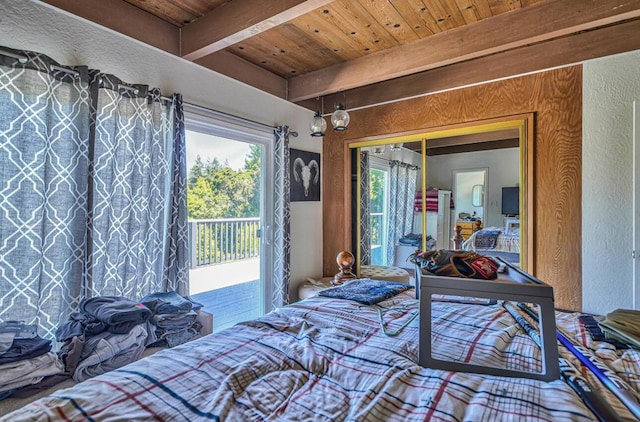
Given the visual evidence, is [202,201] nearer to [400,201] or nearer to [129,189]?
[129,189]

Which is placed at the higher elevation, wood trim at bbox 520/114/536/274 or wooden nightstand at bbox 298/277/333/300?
wood trim at bbox 520/114/536/274

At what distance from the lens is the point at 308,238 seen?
12.1ft

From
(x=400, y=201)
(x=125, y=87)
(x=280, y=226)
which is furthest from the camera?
(x=400, y=201)

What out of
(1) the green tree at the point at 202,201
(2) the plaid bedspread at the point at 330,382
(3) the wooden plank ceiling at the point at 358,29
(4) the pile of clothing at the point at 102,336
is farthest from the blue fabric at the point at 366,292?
(3) the wooden plank ceiling at the point at 358,29

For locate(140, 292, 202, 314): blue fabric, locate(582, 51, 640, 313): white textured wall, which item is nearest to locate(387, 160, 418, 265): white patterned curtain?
locate(582, 51, 640, 313): white textured wall

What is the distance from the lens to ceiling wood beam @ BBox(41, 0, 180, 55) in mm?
1902

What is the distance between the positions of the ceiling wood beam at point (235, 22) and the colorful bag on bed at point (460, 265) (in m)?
1.44

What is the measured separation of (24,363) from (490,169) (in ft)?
11.2

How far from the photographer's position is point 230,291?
3.21m

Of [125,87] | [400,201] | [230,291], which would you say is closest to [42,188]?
[125,87]

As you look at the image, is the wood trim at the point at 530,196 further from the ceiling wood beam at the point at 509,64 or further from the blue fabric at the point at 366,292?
the blue fabric at the point at 366,292

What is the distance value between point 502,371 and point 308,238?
2.87m

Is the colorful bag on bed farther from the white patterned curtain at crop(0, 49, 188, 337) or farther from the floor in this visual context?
the floor

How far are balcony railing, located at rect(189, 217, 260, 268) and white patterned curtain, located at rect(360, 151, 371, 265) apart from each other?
123 centimetres
